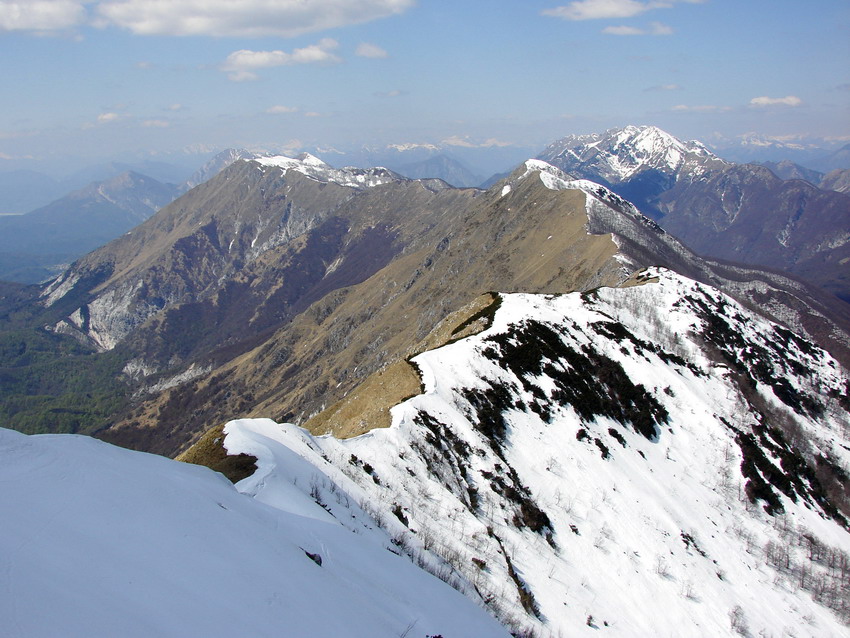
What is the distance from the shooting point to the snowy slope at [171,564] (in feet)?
24.7

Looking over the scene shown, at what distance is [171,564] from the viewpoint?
937 cm

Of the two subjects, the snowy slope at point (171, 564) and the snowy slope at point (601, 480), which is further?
the snowy slope at point (601, 480)

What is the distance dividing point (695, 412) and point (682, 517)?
21.4 meters

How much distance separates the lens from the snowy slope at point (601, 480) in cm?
2491

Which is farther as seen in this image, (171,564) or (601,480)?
(601,480)

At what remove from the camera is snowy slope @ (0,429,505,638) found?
24.7ft

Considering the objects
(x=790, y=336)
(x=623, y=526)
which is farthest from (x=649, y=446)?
(x=790, y=336)

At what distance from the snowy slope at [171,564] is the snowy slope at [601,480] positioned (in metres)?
4.48

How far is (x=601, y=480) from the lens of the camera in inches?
1533

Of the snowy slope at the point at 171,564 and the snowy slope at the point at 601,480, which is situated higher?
the snowy slope at the point at 171,564

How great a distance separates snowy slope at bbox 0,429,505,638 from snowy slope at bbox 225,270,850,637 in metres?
4.48

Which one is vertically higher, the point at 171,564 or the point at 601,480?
the point at 171,564

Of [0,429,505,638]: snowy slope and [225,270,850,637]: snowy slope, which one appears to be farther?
[225,270,850,637]: snowy slope

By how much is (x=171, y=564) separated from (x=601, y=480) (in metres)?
36.9
